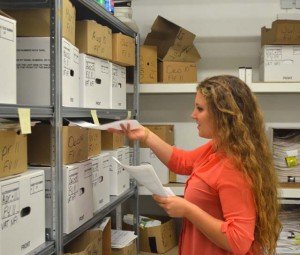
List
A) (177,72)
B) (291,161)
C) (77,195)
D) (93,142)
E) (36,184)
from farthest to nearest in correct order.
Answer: (177,72)
(291,161)
(93,142)
(77,195)
(36,184)

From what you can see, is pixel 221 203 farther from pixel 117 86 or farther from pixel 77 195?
pixel 117 86

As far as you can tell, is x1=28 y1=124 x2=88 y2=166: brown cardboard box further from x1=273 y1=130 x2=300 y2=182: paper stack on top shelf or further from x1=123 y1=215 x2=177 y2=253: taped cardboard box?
x1=273 y1=130 x2=300 y2=182: paper stack on top shelf

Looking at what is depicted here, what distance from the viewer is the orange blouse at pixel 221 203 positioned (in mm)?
1514

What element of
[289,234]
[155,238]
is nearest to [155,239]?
[155,238]

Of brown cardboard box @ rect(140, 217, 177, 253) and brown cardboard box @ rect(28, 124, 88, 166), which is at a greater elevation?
brown cardboard box @ rect(28, 124, 88, 166)

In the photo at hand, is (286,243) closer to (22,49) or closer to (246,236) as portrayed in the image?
(246,236)

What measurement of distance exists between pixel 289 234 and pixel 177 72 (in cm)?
124

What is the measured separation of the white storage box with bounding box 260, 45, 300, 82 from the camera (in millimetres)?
2572

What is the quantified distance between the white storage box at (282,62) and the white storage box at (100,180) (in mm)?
1177

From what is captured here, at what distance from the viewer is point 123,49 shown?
2.29 metres

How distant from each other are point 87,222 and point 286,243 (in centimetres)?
134

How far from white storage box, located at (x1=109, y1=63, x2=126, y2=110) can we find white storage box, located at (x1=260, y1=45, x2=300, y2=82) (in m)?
0.90

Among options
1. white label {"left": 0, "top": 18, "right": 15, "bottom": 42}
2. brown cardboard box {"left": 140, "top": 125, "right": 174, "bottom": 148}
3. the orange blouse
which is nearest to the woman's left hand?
the orange blouse

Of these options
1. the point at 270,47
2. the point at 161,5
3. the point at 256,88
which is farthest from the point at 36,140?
the point at 161,5
